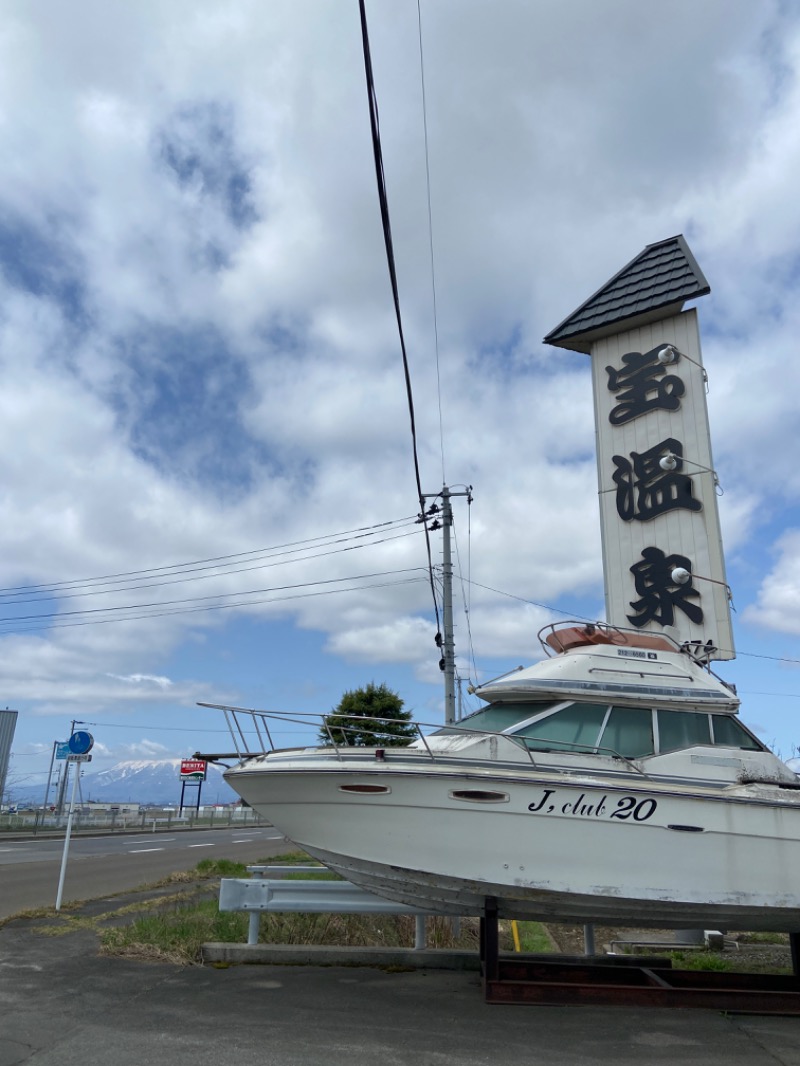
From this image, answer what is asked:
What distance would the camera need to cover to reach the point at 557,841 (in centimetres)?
625

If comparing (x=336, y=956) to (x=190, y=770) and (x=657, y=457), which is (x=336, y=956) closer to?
(x=657, y=457)

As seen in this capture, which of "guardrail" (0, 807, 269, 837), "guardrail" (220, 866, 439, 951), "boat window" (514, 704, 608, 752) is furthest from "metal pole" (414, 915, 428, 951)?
"guardrail" (0, 807, 269, 837)

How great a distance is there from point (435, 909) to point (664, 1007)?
1.93 m

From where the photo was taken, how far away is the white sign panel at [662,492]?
10.6 metres

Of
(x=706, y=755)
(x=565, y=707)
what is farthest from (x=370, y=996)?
(x=706, y=755)

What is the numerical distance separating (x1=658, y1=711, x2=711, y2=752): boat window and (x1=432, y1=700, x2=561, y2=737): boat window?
3.36 ft

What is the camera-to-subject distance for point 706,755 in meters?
7.01

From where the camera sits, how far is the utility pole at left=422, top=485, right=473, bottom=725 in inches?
612

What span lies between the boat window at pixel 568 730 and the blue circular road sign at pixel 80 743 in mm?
6797

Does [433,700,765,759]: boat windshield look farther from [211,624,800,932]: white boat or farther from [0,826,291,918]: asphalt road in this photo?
[0,826,291,918]: asphalt road

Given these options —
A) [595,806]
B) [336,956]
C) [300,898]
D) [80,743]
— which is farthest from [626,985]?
[80,743]

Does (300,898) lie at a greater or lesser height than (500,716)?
lesser

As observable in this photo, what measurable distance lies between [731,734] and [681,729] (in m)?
0.55

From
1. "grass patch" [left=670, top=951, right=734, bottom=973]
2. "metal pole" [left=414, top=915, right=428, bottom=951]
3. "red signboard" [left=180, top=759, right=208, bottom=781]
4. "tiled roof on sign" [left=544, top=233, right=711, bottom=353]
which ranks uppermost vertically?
"tiled roof on sign" [left=544, top=233, right=711, bottom=353]
